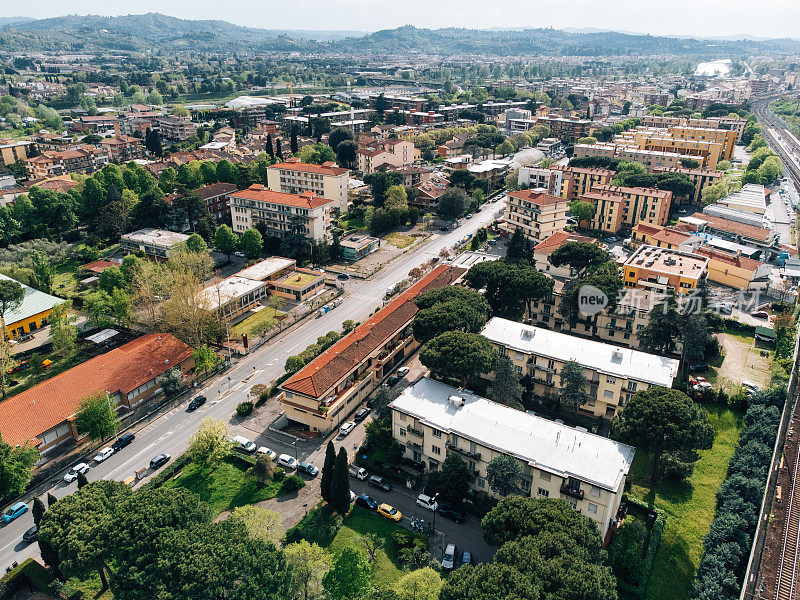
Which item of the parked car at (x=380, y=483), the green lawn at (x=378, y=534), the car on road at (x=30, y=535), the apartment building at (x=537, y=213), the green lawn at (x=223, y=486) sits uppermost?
the apartment building at (x=537, y=213)

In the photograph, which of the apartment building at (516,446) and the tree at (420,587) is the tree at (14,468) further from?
the tree at (420,587)

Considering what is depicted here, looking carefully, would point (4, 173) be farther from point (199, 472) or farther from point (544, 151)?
point (544, 151)

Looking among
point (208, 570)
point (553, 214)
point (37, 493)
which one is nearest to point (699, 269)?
point (553, 214)

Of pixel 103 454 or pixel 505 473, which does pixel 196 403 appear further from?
pixel 505 473

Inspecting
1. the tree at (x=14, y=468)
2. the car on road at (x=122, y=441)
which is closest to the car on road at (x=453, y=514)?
the car on road at (x=122, y=441)

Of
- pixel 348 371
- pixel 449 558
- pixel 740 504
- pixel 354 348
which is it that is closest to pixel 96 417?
pixel 348 371

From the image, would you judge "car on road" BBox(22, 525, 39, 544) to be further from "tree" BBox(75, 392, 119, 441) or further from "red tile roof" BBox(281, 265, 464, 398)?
"red tile roof" BBox(281, 265, 464, 398)
